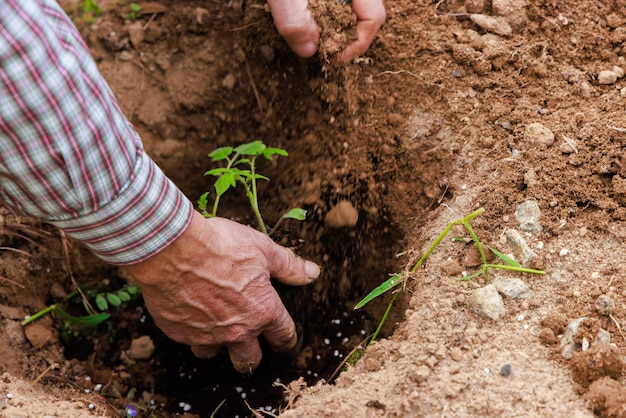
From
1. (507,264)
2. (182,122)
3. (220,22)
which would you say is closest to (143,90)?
(182,122)

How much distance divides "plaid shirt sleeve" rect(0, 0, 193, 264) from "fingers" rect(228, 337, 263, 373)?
0.48m

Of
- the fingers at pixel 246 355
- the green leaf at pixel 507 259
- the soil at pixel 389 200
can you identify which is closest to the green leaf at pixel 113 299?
the soil at pixel 389 200

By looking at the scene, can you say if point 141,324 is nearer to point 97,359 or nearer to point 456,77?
point 97,359

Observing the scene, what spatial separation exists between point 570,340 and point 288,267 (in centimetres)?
82

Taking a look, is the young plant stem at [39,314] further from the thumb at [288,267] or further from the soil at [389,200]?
the thumb at [288,267]

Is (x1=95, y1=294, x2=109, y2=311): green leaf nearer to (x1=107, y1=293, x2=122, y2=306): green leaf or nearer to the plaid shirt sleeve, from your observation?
(x1=107, y1=293, x2=122, y2=306): green leaf

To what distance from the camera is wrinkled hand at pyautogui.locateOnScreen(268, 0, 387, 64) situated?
195 cm

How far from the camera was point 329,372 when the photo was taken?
2.08 m

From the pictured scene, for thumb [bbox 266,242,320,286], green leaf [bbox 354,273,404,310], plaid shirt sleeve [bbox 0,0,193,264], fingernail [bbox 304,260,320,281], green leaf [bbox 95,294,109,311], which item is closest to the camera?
A: plaid shirt sleeve [bbox 0,0,193,264]

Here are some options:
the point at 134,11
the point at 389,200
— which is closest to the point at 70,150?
the point at 389,200

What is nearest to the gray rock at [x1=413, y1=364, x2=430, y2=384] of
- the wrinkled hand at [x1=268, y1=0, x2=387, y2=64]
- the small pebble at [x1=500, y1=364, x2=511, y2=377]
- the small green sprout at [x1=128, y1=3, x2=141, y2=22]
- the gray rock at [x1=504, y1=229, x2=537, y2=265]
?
the small pebble at [x1=500, y1=364, x2=511, y2=377]

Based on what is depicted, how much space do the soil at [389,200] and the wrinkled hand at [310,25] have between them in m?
0.04

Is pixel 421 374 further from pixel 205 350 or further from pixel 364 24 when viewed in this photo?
pixel 364 24

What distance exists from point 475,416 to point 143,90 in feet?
5.79
